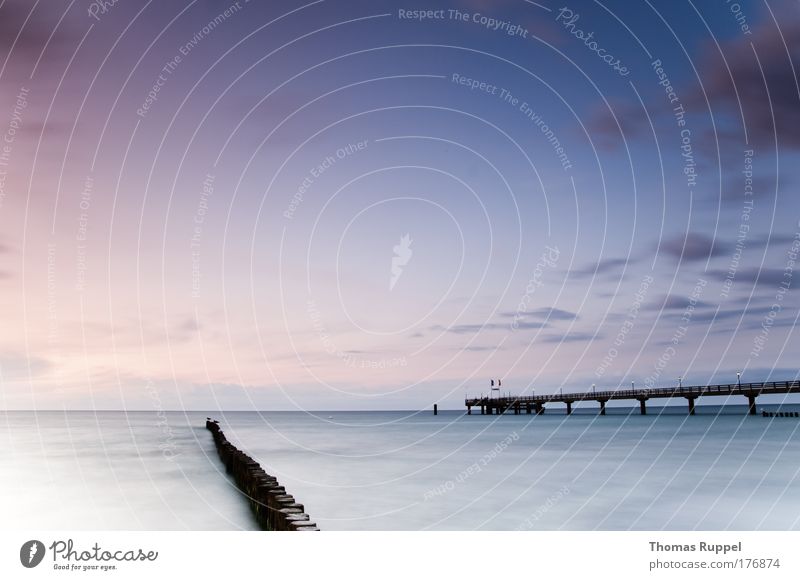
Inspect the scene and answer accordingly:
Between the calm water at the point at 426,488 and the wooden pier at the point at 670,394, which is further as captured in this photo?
the wooden pier at the point at 670,394

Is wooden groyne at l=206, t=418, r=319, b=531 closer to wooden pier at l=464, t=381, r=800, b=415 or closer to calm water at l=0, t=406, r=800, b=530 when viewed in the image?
calm water at l=0, t=406, r=800, b=530

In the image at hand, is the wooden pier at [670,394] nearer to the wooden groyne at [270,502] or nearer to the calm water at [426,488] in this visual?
the calm water at [426,488]

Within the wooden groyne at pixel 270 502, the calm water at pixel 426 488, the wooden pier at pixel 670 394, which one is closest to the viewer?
the wooden groyne at pixel 270 502

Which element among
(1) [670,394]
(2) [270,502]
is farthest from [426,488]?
(1) [670,394]

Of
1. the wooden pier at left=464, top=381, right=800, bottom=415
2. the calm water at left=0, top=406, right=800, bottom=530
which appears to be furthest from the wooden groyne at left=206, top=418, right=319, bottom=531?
the wooden pier at left=464, top=381, right=800, bottom=415

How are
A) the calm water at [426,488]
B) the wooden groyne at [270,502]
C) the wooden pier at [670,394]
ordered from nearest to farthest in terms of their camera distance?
the wooden groyne at [270,502]
the calm water at [426,488]
the wooden pier at [670,394]

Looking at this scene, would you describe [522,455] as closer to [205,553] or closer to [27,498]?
[27,498]

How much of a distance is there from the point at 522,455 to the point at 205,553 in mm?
33047

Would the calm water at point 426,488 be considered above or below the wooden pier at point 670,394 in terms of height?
below

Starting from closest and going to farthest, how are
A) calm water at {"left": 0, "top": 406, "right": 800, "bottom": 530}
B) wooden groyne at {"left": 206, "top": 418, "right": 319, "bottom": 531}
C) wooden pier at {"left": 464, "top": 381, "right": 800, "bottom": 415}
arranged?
wooden groyne at {"left": 206, "top": 418, "right": 319, "bottom": 531} → calm water at {"left": 0, "top": 406, "right": 800, "bottom": 530} → wooden pier at {"left": 464, "top": 381, "right": 800, "bottom": 415}

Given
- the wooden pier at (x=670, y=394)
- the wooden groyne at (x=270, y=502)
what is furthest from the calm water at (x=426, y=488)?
the wooden pier at (x=670, y=394)

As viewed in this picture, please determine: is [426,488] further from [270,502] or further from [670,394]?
[670,394]

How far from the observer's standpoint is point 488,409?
440ft

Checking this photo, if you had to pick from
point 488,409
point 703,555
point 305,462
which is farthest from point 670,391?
point 703,555
